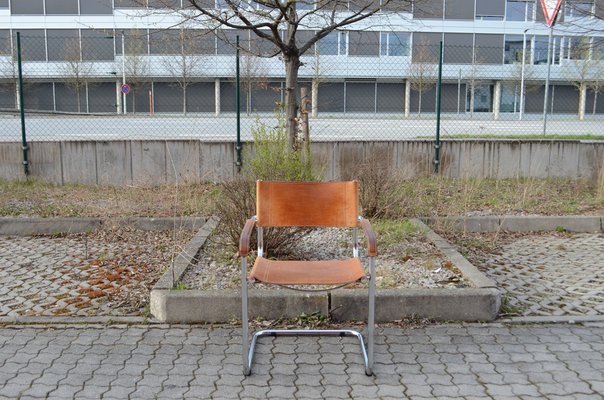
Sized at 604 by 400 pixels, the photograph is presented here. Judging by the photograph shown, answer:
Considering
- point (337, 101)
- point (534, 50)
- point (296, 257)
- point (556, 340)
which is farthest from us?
point (534, 50)

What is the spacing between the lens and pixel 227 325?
418 cm

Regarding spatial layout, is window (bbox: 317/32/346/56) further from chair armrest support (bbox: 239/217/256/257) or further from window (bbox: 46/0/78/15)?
window (bbox: 46/0/78/15)

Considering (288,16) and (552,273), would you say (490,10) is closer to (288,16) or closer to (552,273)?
(288,16)

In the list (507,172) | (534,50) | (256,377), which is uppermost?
(534,50)

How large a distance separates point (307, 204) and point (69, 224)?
12.7 ft

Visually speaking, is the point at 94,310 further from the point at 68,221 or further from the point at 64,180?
the point at 64,180

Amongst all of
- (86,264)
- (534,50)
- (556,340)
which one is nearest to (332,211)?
(556,340)

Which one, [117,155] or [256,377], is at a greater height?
[117,155]

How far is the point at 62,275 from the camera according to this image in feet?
17.3

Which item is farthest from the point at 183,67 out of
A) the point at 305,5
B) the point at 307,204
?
the point at 307,204

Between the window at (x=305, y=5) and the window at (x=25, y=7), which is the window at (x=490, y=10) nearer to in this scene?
the window at (x=25, y=7)

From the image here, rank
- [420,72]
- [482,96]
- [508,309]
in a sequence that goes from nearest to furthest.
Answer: [508,309], [420,72], [482,96]

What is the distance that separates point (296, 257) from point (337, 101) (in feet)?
34.4

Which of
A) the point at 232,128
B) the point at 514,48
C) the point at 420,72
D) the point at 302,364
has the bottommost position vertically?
the point at 302,364
